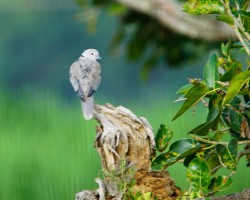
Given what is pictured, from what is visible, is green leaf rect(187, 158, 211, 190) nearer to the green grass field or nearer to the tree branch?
the green grass field

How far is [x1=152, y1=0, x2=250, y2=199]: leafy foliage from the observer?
1896 mm

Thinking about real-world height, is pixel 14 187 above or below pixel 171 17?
below

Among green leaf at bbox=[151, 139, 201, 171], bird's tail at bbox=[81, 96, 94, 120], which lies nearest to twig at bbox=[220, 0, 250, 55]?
green leaf at bbox=[151, 139, 201, 171]

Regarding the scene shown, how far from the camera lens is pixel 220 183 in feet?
6.59

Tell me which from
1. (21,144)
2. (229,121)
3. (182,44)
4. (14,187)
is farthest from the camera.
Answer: (182,44)

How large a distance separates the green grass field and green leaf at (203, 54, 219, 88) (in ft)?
2.43

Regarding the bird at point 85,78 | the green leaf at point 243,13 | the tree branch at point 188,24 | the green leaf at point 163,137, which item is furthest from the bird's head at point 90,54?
the tree branch at point 188,24

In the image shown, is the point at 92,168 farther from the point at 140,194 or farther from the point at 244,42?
the point at 244,42

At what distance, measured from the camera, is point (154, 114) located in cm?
351

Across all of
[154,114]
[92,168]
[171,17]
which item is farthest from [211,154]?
[171,17]

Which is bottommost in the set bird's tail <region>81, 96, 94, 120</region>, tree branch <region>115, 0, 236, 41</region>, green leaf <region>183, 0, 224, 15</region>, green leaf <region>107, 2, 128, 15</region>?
bird's tail <region>81, 96, 94, 120</region>

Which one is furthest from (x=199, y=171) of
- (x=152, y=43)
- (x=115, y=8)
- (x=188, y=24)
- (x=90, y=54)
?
(x=152, y=43)

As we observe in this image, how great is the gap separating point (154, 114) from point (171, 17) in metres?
1.83

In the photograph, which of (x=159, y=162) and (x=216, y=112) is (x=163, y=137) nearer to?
(x=159, y=162)
